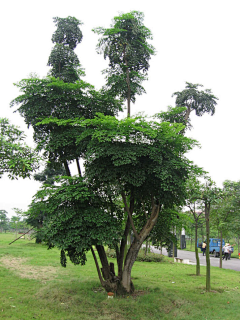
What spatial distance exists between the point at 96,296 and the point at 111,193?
3.35 meters

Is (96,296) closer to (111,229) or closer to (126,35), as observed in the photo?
(111,229)

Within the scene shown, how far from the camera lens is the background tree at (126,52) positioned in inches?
409

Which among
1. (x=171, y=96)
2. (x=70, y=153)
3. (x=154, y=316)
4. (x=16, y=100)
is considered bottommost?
(x=154, y=316)

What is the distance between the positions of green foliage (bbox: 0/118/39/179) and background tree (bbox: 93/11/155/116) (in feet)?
15.3

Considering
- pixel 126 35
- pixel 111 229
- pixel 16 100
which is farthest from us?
pixel 126 35

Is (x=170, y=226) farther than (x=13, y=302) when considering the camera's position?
Yes

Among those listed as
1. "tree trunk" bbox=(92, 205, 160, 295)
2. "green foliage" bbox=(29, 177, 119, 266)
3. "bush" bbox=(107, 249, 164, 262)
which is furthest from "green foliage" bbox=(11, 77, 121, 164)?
"bush" bbox=(107, 249, 164, 262)

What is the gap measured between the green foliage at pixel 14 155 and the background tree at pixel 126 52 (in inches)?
184

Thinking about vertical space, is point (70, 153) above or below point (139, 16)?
below

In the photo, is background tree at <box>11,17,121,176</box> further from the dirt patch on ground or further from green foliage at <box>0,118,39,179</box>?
the dirt patch on ground

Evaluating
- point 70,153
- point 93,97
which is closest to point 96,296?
point 70,153

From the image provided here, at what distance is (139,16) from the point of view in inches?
423

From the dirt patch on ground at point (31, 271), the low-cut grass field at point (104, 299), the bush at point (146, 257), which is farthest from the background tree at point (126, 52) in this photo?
the bush at point (146, 257)

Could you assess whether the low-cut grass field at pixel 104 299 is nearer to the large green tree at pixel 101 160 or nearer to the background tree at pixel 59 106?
the large green tree at pixel 101 160
